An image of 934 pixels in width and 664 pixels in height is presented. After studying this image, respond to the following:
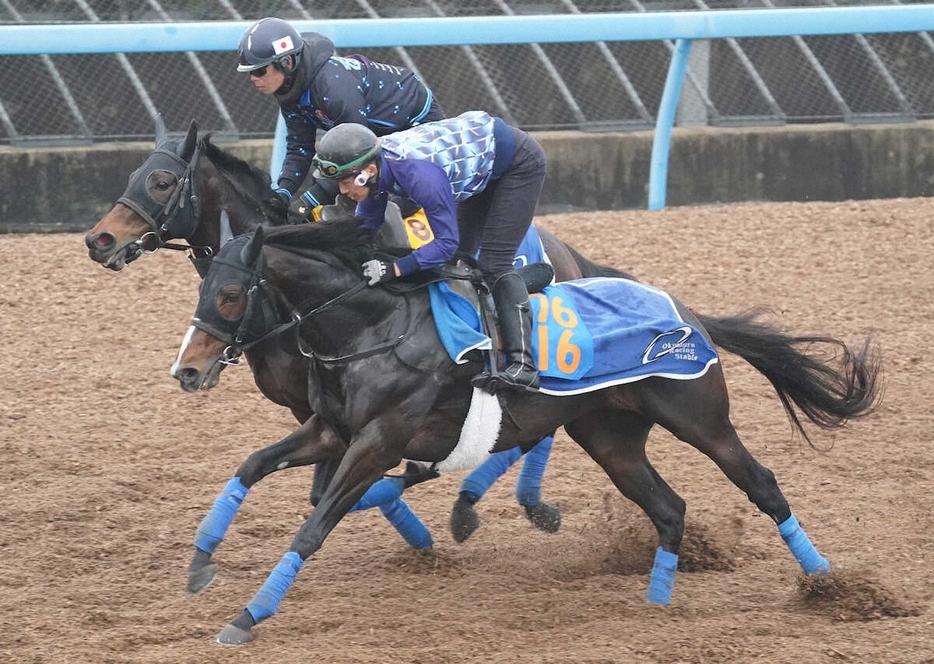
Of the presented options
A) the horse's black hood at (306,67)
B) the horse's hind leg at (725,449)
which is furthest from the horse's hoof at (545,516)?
the horse's black hood at (306,67)

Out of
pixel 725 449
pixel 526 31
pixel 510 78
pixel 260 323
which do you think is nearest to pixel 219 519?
pixel 260 323

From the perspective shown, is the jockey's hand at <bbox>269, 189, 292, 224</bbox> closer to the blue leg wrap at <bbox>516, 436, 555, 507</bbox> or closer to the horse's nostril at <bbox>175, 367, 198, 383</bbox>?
the horse's nostril at <bbox>175, 367, 198, 383</bbox>

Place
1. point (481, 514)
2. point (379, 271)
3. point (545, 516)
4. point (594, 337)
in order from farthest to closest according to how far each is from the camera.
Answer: point (481, 514) → point (545, 516) → point (594, 337) → point (379, 271)

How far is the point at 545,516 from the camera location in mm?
5645

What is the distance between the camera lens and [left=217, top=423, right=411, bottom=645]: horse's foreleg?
14.1 ft

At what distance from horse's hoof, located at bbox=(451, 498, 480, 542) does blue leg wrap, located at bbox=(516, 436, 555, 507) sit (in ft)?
0.92

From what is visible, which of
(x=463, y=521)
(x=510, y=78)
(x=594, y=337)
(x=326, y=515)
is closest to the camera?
(x=326, y=515)

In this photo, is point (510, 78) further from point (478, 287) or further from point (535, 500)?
point (478, 287)

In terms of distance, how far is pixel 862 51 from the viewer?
11.6 metres

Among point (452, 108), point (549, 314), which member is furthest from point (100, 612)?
point (452, 108)

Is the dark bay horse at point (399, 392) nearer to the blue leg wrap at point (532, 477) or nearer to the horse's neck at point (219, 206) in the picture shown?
the blue leg wrap at point (532, 477)

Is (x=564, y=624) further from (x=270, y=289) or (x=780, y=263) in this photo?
(x=780, y=263)

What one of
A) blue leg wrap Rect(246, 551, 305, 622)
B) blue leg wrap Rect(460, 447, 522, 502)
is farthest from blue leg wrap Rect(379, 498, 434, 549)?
blue leg wrap Rect(246, 551, 305, 622)

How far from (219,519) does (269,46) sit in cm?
188
